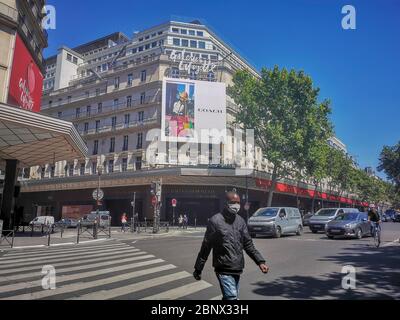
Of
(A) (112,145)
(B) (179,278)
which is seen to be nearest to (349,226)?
(B) (179,278)

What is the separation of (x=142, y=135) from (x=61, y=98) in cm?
1880

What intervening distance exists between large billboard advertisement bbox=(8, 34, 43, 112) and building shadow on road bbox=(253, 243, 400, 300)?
1931 centimetres

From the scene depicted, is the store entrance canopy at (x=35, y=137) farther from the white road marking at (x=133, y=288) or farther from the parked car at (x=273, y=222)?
the white road marking at (x=133, y=288)

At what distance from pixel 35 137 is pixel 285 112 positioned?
24.1 meters

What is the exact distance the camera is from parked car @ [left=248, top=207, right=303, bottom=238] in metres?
18.4

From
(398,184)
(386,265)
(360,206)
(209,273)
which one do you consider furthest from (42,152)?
(360,206)

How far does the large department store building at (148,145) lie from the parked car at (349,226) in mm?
15925

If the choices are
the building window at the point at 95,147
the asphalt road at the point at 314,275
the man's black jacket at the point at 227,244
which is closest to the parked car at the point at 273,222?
the asphalt road at the point at 314,275

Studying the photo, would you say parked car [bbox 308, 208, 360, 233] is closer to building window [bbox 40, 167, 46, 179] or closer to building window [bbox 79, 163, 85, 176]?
building window [bbox 79, 163, 85, 176]

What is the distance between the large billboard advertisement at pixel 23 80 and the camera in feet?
72.7

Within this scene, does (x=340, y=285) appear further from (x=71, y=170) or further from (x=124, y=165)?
(x=71, y=170)

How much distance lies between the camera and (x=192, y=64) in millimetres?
43344

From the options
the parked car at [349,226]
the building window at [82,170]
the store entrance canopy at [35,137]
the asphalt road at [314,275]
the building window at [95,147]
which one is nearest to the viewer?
the asphalt road at [314,275]

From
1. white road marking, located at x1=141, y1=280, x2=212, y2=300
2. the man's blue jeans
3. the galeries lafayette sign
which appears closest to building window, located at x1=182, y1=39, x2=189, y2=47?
the galeries lafayette sign
